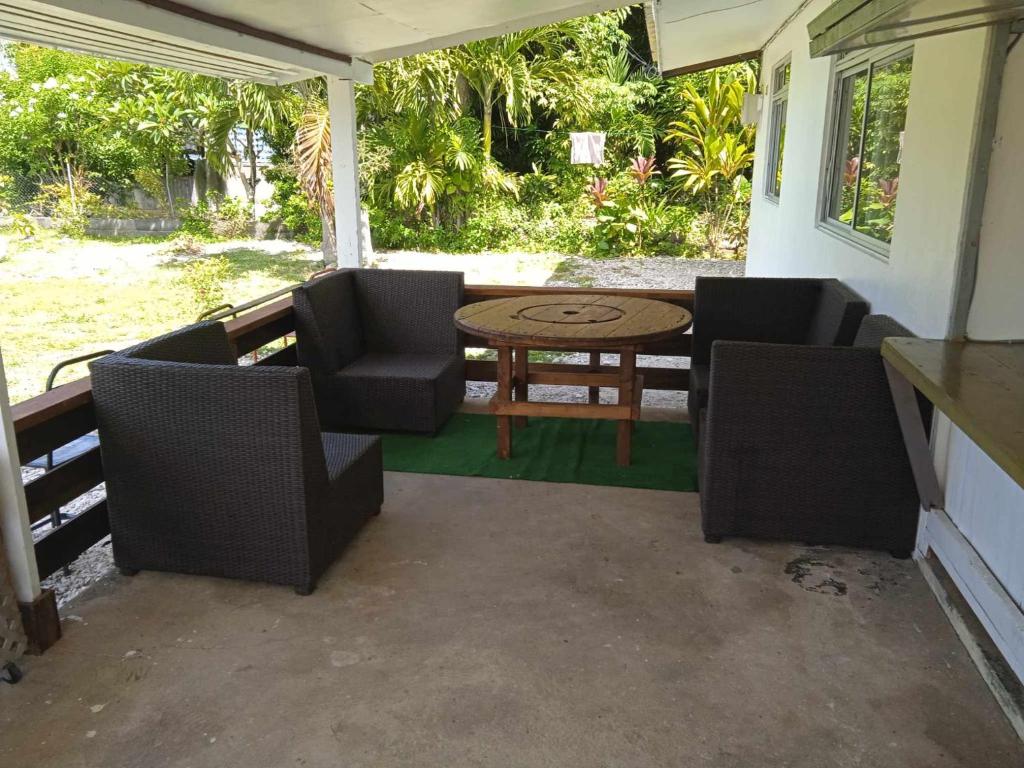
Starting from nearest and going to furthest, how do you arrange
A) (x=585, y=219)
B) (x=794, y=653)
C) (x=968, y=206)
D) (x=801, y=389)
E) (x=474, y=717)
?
(x=474, y=717)
(x=794, y=653)
(x=968, y=206)
(x=801, y=389)
(x=585, y=219)

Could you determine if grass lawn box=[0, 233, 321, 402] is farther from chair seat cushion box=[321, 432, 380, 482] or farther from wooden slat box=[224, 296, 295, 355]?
chair seat cushion box=[321, 432, 380, 482]

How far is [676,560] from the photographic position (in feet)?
9.16

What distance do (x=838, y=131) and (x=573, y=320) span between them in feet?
7.18

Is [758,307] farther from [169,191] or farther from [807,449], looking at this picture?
[169,191]

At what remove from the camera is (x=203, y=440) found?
2447mm

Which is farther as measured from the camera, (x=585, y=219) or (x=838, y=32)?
(x=585, y=219)

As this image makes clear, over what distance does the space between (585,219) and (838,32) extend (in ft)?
33.8

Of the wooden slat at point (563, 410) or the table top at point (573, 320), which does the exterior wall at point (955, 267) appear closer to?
the table top at point (573, 320)

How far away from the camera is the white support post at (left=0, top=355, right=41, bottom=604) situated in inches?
82.7

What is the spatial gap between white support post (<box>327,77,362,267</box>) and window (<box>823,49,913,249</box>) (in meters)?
2.78

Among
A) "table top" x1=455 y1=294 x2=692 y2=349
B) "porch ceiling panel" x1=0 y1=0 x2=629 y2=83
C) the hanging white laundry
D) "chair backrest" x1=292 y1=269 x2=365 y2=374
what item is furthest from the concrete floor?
the hanging white laundry

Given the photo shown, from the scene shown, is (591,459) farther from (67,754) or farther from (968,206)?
(67,754)

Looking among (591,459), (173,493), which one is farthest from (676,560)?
(173,493)

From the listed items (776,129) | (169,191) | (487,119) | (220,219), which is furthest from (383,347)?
(169,191)
